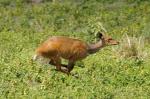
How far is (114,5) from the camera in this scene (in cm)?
2469

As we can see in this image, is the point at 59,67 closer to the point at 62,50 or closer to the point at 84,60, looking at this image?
the point at 62,50

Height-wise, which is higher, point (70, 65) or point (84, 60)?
point (70, 65)

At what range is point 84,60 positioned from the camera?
49.8 ft

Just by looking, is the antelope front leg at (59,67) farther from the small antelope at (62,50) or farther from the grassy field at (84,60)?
the grassy field at (84,60)

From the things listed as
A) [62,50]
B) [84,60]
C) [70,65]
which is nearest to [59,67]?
[70,65]

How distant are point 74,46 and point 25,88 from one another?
2500mm

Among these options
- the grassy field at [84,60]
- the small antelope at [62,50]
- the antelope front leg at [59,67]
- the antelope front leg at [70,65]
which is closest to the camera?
the grassy field at [84,60]

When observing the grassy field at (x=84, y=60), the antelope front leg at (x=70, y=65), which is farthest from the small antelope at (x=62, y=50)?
the grassy field at (x=84, y=60)

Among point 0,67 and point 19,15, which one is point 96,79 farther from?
point 19,15

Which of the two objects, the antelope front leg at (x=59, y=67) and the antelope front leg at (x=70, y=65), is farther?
the antelope front leg at (x=70, y=65)

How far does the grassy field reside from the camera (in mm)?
11109

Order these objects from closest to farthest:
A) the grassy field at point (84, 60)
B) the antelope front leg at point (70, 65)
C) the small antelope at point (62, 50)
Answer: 1. the grassy field at point (84, 60)
2. the small antelope at point (62, 50)
3. the antelope front leg at point (70, 65)

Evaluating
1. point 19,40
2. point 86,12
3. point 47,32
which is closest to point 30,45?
point 19,40

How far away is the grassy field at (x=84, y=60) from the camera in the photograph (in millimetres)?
11109
